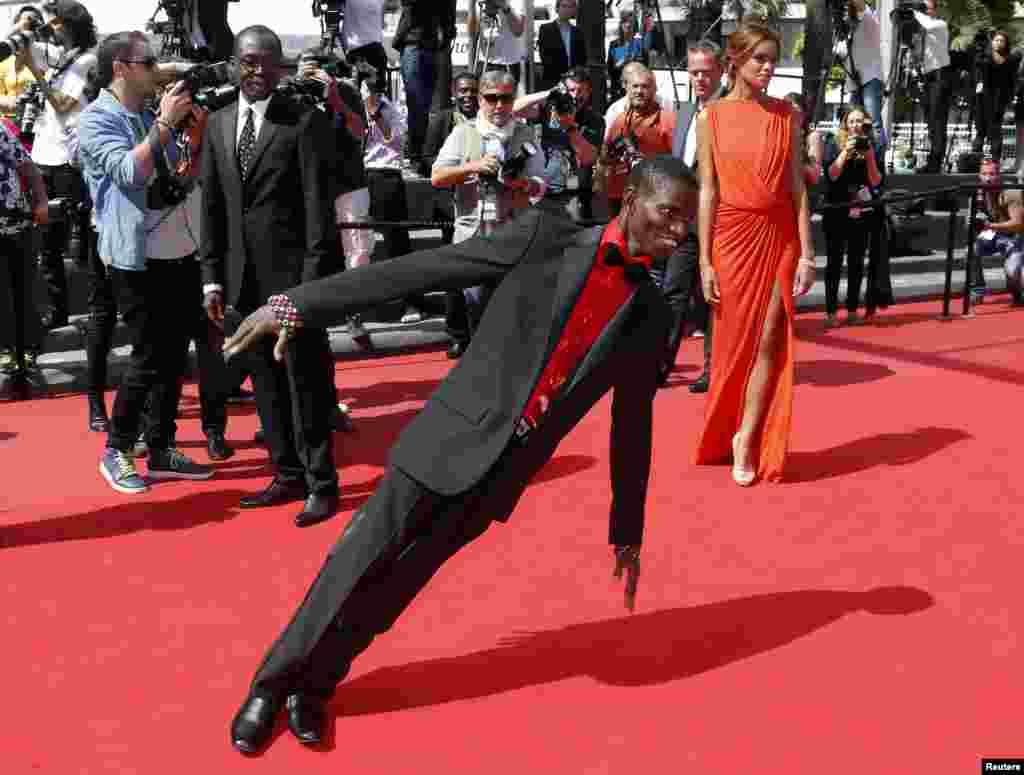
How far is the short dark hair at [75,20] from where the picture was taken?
8.94 metres

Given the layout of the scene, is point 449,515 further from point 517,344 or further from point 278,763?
point 278,763

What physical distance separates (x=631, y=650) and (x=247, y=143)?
2.81 metres

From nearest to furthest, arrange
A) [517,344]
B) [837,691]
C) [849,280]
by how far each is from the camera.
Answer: [517,344], [837,691], [849,280]

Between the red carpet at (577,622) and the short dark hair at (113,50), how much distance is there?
188 cm

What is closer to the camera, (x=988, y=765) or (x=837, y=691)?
(x=988, y=765)

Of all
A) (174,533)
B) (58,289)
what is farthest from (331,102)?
(58,289)

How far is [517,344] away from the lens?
3680 mm

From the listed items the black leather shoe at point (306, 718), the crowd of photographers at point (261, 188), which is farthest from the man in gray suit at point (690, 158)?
the black leather shoe at point (306, 718)

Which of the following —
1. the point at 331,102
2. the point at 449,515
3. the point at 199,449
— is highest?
the point at 331,102

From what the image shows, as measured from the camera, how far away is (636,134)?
8273 mm

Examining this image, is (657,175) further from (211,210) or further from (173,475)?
(173,475)

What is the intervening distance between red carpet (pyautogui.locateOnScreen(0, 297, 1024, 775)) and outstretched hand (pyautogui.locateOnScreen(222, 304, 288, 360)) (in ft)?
3.79

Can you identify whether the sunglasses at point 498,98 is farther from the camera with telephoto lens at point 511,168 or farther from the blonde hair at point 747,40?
the blonde hair at point 747,40

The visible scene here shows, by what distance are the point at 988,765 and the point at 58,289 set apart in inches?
286
